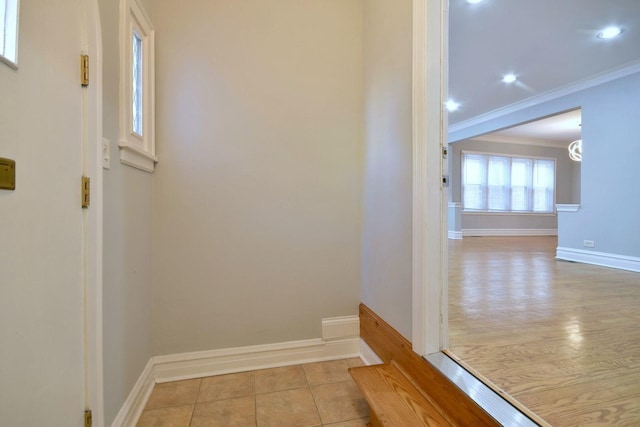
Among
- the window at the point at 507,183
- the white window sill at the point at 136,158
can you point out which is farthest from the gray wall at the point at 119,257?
the window at the point at 507,183

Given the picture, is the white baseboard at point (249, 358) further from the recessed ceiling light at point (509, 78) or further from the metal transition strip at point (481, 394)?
the recessed ceiling light at point (509, 78)

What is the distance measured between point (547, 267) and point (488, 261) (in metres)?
0.72

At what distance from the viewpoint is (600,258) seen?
388cm

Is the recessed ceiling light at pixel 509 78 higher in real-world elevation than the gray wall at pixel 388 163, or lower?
higher

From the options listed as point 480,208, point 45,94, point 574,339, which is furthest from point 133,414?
point 480,208

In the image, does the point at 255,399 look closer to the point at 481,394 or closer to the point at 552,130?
the point at 481,394

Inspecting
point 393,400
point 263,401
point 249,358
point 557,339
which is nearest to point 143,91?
point 249,358

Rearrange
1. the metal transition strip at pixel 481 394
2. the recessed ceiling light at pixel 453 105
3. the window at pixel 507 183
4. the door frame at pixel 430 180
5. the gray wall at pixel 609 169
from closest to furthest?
the metal transition strip at pixel 481 394 → the door frame at pixel 430 180 → the gray wall at pixel 609 169 → the recessed ceiling light at pixel 453 105 → the window at pixel 507 183

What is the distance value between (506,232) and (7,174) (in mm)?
9740

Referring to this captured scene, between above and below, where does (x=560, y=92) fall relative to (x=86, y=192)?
above

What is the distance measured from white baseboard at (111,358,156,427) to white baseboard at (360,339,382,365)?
54.9 inches

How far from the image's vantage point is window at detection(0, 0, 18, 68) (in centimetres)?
72

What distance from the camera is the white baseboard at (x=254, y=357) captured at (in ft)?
5.52

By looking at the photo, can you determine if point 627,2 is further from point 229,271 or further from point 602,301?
point 229,271
